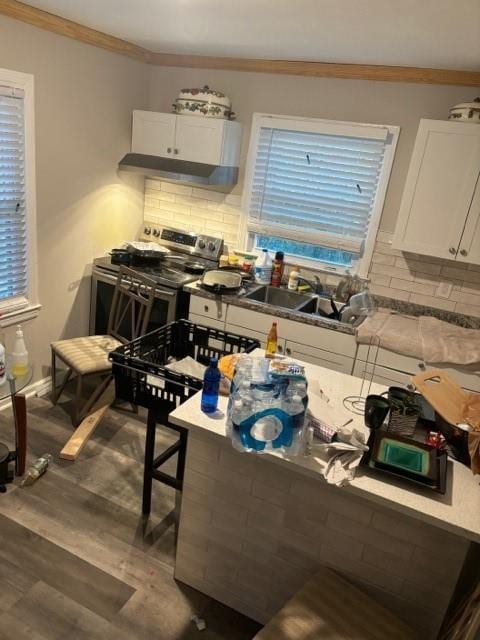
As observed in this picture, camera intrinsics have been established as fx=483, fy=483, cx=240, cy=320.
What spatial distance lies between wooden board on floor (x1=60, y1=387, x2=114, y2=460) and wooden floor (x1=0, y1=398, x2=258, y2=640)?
0.18 feet

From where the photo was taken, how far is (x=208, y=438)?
1815 mm

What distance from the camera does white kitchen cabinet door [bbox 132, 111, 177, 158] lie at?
11.5 ft

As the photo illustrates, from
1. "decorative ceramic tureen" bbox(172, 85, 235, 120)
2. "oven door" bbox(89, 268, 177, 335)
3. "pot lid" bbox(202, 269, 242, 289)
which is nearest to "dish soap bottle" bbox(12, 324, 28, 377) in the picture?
"oven door" bbox(89, 268, 177, 335)

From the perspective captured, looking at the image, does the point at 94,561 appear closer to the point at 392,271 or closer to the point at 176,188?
the point at 392,271

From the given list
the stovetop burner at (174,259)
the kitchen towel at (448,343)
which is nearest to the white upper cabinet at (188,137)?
the stovetop burner at (174,259)

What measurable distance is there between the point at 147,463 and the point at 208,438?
620 millimetres

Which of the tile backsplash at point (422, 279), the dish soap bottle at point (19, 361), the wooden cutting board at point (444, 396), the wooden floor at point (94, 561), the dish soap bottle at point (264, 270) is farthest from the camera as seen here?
the dish soap bottle at point (264, 270)

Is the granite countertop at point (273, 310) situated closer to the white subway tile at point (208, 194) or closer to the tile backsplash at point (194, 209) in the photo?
the tile backsplash at point (194, 209)

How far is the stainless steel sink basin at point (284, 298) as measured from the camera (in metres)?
3.39

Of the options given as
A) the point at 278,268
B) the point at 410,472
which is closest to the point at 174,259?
the point at 278,268

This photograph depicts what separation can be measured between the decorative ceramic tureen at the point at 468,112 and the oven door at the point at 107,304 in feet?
6.65

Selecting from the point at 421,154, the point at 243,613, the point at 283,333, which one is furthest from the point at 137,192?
the point at 243,613

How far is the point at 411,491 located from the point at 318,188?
2.47m

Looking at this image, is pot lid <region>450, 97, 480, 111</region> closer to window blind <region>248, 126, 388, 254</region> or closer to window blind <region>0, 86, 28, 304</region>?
window blind <region>248, 126, 388, 254</region>
